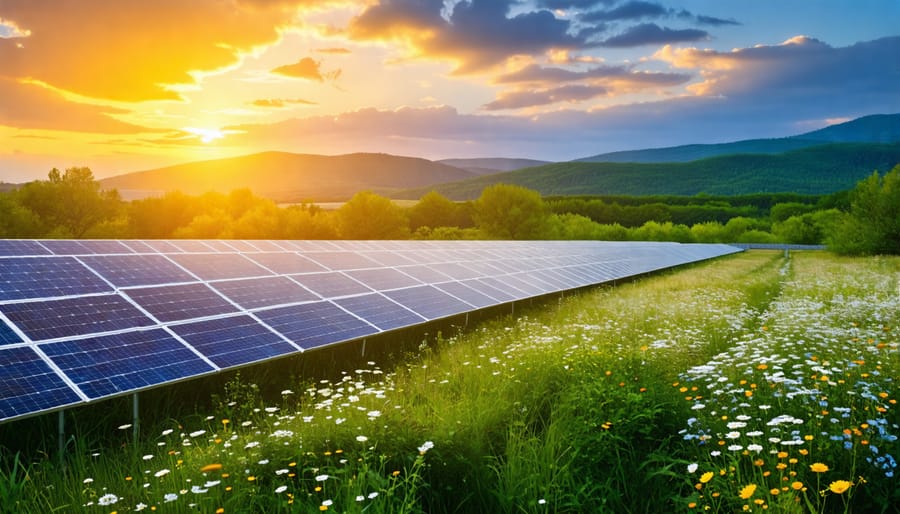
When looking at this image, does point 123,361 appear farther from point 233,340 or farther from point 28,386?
point 233,340

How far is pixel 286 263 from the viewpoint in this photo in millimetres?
15812

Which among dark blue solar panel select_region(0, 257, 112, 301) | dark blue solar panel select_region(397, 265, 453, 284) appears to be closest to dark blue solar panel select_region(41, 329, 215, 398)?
dark blue solar panel select_region(0, 257, 112, 301)

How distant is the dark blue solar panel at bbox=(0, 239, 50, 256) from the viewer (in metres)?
11.2

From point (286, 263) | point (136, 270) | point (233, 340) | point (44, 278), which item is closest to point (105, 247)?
point (136, 270)

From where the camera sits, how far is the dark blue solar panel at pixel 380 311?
40.8ft

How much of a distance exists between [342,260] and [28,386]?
1118cm

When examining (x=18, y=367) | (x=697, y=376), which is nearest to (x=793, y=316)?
(x=697, y=376)

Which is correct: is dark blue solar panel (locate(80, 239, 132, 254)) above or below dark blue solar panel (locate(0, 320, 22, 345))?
above

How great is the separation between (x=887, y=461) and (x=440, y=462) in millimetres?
4418

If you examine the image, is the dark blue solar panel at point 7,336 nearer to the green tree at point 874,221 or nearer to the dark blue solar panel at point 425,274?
the dark blue solar panel at point 425,274

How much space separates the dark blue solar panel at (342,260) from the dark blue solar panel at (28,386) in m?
9.08

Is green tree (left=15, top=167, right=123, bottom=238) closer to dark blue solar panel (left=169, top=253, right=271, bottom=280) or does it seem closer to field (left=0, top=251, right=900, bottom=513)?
dark blue solar panel (left=169, top=253, right=271, bottom=280)

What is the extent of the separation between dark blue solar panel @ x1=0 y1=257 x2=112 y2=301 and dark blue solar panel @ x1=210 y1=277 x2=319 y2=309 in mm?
2161

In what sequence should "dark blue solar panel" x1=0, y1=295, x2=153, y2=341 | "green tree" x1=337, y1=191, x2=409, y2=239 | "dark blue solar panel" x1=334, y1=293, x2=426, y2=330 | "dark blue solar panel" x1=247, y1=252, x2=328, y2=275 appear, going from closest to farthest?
1. "dark blue solar panel" x1=0, y1=295, x2=153, y2=341
2. "dark blue solar panel" x1=334, y1=293, x2=426, y2=330
3. "dark blue solar panel" x1=247, y1=252, x2=328, y2=275
4. "green tree" x1=337, y1=191, x2=409, y2=239
